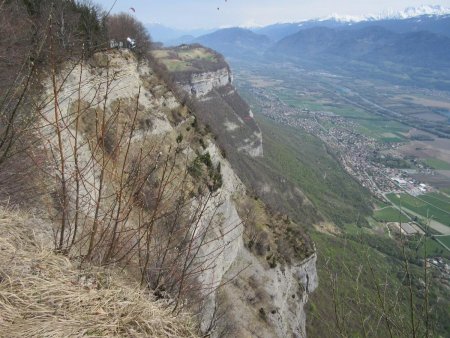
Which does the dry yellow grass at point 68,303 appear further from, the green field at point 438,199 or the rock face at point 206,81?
the green field at point 438,199

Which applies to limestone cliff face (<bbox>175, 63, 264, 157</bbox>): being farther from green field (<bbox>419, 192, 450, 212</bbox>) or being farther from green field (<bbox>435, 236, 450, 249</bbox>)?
green field (<bbox>419, 192, 450, 212</bbox>)

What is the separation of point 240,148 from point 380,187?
272 feet

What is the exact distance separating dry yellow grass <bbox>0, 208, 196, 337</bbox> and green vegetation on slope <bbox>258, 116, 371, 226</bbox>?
118 meters

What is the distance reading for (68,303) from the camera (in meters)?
3.90

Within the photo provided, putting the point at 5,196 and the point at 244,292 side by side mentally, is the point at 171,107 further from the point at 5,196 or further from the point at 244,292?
the point at 5,196

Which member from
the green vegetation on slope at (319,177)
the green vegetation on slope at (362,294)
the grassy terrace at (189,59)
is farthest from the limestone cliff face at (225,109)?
the green vegetation on slope at (362,294)

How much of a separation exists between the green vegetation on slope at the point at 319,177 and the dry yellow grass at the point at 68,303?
118 metres

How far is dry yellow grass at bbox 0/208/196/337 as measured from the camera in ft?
11.6

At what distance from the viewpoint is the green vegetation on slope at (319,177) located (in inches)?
5054

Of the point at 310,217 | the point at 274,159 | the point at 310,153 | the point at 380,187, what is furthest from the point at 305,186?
the point at 380,187

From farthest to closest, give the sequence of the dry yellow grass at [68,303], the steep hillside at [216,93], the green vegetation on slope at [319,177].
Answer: the steep hillside at [216,93] → the green vegetation on slope at [319,177] → the dry yellow grass at [68,303]

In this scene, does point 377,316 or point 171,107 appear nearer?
point 377,316

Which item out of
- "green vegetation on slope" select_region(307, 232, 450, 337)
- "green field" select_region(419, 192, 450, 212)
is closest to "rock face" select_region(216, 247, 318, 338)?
"green vegetation on slope" select_region(307, 232, 450, 337)

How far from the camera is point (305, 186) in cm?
13438
